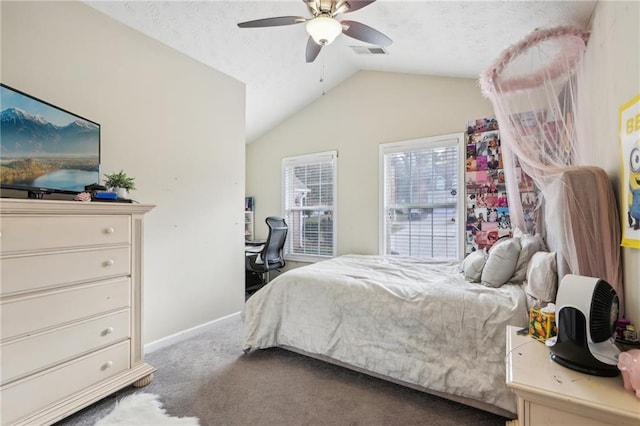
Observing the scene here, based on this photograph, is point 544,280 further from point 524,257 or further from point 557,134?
point 557,134

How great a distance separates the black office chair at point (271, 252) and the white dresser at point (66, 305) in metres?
1.92

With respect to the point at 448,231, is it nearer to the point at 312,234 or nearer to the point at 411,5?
the point at 312,234

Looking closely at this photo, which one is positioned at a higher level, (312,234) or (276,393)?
(312,234)

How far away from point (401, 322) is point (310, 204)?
110 inches

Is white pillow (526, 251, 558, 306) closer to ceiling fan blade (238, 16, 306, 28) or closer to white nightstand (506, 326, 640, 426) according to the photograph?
white nightstand (506, 326, 640, 426)

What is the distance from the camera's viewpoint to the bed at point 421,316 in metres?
1.66

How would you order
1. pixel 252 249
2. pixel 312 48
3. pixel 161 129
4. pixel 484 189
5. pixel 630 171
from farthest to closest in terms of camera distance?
1. pixel 252 249
2. pixel 484 189
3. pixel 161 129
4. pixel 312 48
5. pixel 630 171

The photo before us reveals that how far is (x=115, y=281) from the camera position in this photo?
186cm

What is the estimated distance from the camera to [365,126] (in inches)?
155

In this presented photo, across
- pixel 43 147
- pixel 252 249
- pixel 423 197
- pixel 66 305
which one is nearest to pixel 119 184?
pixel 43 147

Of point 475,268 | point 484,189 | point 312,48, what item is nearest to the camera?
point 475,268

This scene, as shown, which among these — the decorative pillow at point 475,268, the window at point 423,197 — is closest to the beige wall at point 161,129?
the window at point 423,197

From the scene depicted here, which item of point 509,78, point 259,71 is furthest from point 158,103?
point 509,78

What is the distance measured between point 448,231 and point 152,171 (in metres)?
3.17
